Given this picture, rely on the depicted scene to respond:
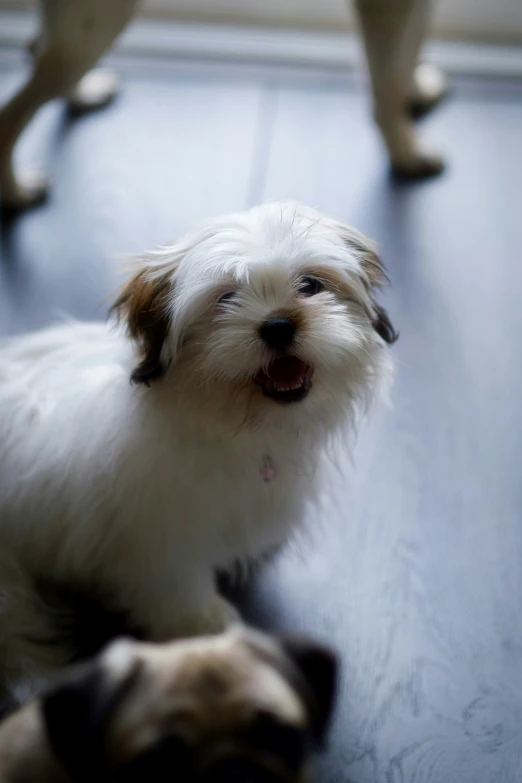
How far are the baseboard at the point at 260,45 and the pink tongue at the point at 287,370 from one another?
5.78 ft

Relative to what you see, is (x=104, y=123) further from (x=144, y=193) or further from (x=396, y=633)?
(x=396, y=633)

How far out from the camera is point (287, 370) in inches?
44.4

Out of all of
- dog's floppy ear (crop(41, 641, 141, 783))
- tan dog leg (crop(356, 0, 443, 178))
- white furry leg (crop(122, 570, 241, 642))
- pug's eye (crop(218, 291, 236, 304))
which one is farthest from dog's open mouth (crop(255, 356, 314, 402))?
tan dog leg (crop(356, 0, 443, 178))

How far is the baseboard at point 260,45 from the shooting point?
258 centimetres

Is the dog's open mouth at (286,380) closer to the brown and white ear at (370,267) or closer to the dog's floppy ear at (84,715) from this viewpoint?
the brown and white ear at (370,267)

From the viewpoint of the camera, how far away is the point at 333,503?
4.72ft

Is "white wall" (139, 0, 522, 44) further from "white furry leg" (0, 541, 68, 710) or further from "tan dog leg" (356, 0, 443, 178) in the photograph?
"white furry leg" (0, 541, 68, 710)

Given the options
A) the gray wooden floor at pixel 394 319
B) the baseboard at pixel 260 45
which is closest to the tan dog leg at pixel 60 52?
the gray wooden floor at pixel 394 319

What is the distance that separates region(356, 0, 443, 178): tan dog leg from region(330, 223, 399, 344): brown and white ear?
0.99 m

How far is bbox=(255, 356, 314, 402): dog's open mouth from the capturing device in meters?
1.12

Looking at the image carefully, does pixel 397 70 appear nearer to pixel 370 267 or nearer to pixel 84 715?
pixel 370 267

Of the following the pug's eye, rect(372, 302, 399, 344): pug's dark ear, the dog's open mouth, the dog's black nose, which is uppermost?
the pug's eye

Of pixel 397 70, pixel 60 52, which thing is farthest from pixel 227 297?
pixel 397 70

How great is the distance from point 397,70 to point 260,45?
0.70 metres
